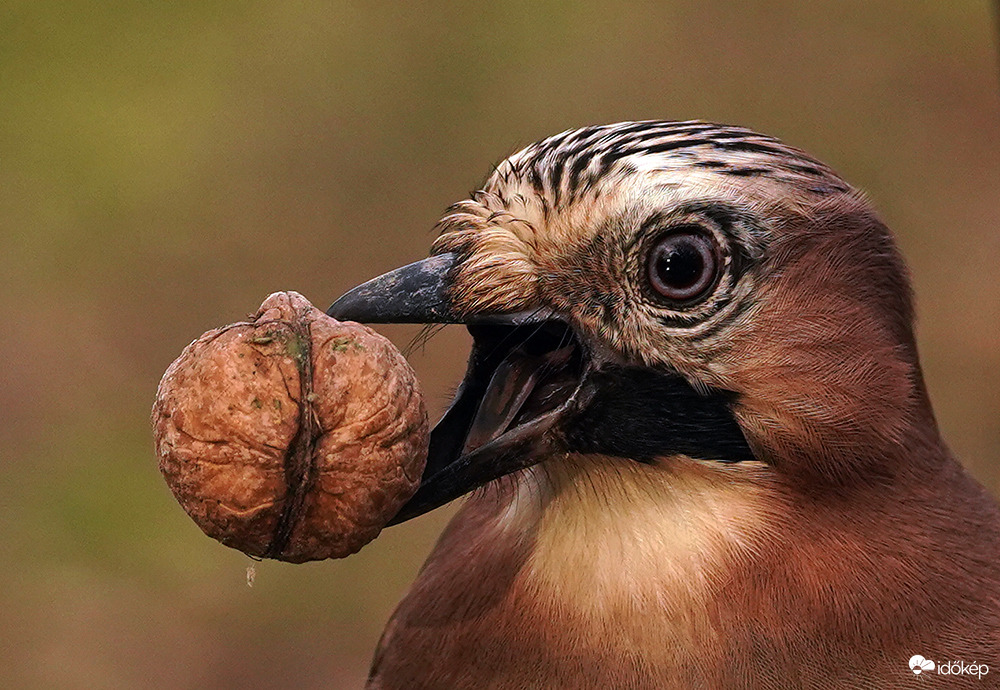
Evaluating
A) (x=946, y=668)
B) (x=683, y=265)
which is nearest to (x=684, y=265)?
(x=683, y=265)

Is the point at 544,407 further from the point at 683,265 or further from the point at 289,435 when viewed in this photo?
the point at 289,435

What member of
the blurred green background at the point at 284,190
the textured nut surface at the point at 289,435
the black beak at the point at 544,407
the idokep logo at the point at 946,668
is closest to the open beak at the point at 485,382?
the black beak at the point at 544,407

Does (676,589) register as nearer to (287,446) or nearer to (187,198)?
(287,446)

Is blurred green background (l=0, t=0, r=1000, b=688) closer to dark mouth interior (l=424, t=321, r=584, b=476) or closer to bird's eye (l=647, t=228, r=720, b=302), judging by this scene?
dark mouth interior (l=424, t=321, r=584, b=476)

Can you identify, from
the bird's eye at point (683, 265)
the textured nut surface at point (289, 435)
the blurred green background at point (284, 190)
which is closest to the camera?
the textured nut surface at point (289, 435)

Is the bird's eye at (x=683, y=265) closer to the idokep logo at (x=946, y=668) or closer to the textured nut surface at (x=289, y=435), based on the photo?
the textured nut surface at (x=289, y=435)

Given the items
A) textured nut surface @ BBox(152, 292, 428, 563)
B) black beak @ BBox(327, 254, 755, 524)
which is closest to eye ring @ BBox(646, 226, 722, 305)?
black beak @ BBox(327, 254, 755, 524)

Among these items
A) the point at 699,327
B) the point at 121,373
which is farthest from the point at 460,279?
the point at 121,373
